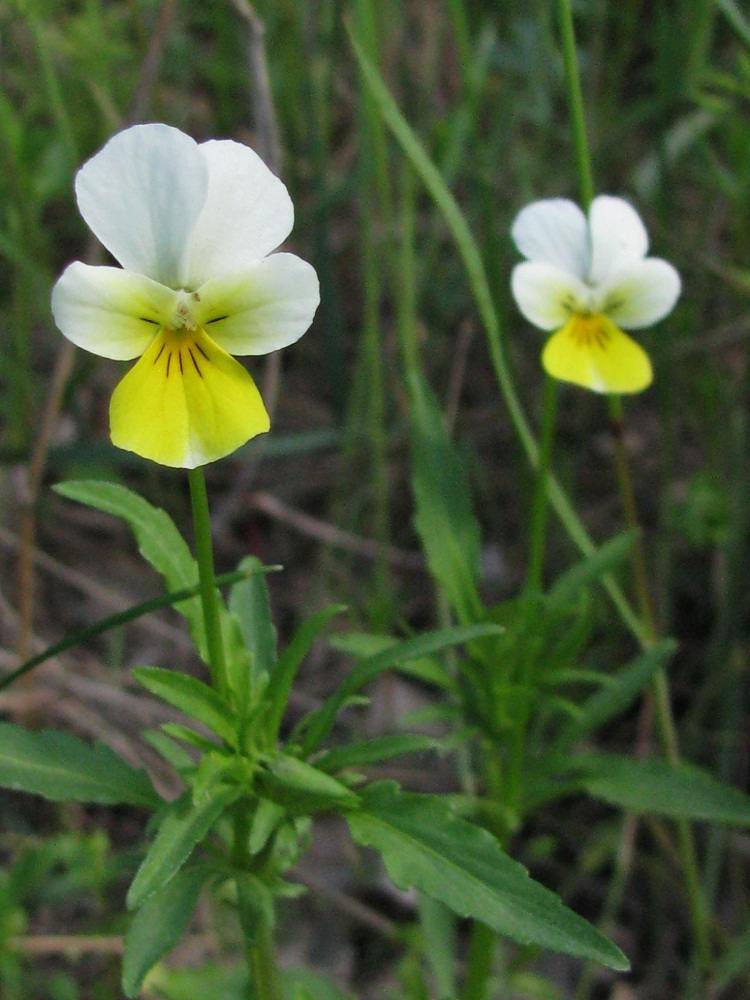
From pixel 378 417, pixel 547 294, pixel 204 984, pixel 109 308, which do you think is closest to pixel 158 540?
pixel 109 308

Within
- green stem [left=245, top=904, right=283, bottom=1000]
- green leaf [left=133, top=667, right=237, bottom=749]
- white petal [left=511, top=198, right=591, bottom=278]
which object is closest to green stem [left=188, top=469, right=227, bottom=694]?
green leaf [left=133, top=667, right=237, bottom=749]

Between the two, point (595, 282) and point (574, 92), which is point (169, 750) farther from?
point (574, 92)

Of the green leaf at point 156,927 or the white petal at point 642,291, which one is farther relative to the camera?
the white petal at point 642,291

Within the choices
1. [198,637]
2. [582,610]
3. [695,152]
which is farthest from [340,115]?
[198,637]

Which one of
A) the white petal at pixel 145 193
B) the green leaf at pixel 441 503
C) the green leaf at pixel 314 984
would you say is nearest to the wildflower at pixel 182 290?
the white petal at pixel 145 193

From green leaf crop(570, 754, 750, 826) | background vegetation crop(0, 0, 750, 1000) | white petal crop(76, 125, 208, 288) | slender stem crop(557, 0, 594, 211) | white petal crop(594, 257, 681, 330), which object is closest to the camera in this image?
white petal crop(76, 125, 208, 288)

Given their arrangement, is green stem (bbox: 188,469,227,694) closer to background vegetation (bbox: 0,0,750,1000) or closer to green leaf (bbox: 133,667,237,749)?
green leaf (bbox: 133,667,237,749)

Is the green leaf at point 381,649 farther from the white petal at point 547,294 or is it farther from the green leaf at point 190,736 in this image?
the white petal at point 547,294

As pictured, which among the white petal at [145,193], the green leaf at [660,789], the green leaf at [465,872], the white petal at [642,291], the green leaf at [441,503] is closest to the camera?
the white petal at [145,193]
